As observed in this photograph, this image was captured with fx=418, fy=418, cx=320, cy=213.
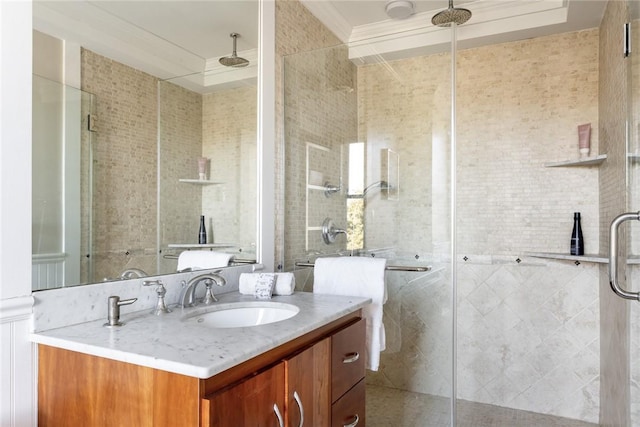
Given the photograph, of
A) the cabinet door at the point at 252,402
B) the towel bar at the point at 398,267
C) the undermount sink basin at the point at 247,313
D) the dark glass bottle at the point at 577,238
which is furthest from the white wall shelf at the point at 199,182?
the dark glass bottle at the point at 577,238

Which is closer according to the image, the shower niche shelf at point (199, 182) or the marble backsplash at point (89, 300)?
the marble backsplash at point (89, 300)

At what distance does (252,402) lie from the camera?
0.96 meters

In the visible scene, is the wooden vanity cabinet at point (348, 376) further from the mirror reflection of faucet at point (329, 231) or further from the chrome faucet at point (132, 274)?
the mirror reflection of faucet at point (329, 231)

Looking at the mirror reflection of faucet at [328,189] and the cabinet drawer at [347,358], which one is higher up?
the mirror reflection of faucet at [328,189]

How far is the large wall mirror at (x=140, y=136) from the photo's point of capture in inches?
45.0

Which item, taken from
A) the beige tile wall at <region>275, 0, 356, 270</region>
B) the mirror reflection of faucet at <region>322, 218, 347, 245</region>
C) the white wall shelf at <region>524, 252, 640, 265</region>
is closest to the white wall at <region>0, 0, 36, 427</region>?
the beige tile wall at <region>275, 0, 356, 270</region>

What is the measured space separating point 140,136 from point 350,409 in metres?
1.18

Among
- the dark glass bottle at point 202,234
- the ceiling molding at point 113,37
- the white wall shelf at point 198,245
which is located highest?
the ceiling molding at point 113,37

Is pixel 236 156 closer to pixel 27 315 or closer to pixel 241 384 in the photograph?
pixel 27 315

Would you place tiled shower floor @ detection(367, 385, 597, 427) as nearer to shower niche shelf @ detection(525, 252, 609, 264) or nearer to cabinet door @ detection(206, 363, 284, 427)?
shower niche shelf @ detection(525, 252, 609, 264)

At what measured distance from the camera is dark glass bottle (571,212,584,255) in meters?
2.47

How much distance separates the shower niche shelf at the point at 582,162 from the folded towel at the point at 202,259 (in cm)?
200

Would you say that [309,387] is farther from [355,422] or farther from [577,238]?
[577,238]

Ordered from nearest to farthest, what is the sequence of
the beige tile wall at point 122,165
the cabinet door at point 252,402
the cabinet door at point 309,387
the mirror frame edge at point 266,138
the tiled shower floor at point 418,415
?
the cabinet door at point 252,402 → the cabinet door at point 309,387 → the beige tile wall at point 122,165 → the mirror frame edge at point 266,138 → the tiled shower floor at point 418,415
